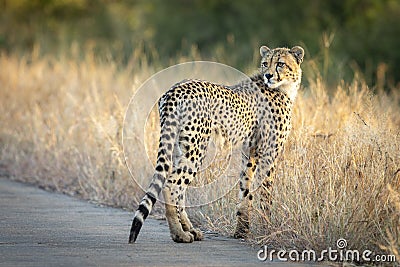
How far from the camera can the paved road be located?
19.6ft

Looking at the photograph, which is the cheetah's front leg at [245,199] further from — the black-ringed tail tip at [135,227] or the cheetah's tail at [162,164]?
the black-ringed tail tip at [135,227]

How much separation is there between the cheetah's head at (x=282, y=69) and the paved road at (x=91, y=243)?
5.13ft

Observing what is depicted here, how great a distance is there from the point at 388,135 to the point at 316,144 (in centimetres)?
84

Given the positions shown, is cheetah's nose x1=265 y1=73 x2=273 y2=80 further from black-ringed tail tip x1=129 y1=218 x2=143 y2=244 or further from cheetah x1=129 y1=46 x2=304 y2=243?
black-ringed tail tip x1=129 y1=218 x2=143 y2=244

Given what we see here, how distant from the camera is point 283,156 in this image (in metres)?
7.64

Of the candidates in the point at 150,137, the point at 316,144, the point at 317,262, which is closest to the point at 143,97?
the point at 150,137

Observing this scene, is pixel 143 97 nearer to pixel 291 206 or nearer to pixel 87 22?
pixel 291 206

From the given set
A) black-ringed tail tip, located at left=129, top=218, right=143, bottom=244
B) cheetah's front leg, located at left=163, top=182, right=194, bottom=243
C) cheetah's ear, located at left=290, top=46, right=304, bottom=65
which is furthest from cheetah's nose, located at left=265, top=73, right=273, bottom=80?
black-ringed tail tip, located at left=129, top=218, right=143, bottom=244

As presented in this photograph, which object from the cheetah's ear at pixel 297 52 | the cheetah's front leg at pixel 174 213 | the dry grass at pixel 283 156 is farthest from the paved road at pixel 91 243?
the cheetah's ear at pixel 297 52

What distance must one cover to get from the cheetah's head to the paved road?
5.13 ft

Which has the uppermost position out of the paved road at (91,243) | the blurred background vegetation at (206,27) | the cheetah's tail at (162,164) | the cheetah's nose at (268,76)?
the blurred background vegetation at (206,27)

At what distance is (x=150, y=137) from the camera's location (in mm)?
9367

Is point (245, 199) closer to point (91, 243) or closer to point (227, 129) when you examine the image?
point (227, 129)

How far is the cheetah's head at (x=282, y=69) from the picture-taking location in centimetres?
775
